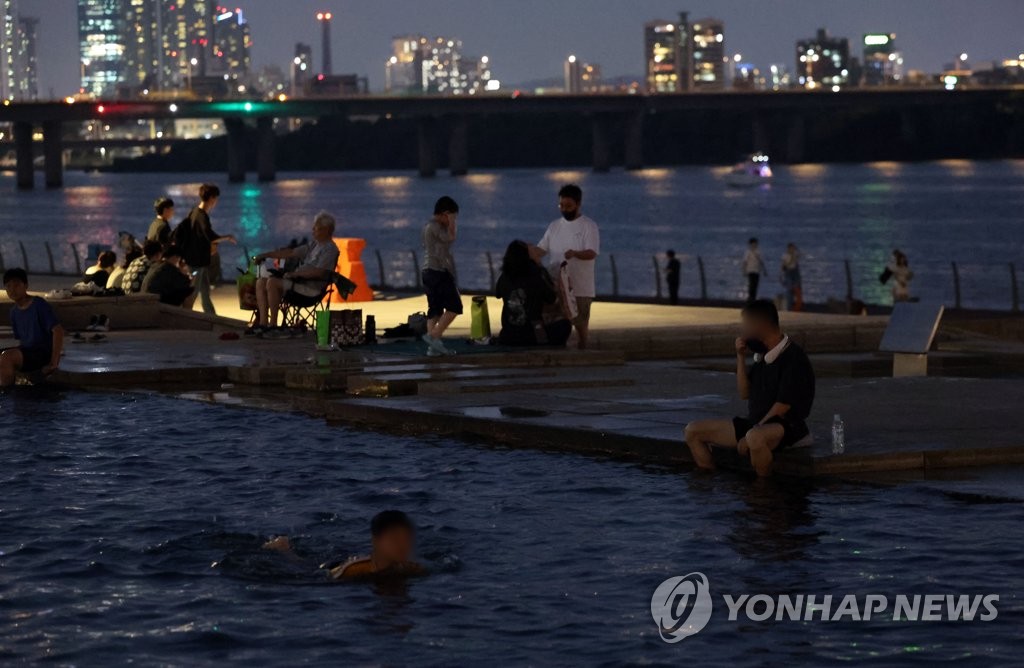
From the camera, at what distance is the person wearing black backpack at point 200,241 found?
24062 millimetres

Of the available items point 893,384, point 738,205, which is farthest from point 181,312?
point 738,205

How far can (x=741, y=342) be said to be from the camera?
12602 mm

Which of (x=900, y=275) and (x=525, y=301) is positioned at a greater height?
(x=525, y=301)

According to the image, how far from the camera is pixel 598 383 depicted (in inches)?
696

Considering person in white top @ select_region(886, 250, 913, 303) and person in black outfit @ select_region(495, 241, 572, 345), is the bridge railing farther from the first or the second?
person in black outfit @ select_region(495, 241, 572, 345)

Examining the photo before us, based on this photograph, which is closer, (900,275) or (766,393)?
(766,393)

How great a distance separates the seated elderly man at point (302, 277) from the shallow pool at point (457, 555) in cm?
608

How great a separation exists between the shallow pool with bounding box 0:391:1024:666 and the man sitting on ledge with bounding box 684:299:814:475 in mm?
288

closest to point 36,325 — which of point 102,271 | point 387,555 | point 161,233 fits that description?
point 161,233

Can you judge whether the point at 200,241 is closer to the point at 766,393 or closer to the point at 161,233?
the point at 161,233

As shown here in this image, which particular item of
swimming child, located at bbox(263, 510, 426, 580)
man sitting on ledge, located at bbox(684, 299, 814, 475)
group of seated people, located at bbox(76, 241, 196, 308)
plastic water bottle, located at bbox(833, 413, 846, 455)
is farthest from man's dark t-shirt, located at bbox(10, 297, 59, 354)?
swimming child, located at bbox(263, 510, 426, 580)

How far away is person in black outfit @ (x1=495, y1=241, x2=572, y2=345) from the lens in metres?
18.7

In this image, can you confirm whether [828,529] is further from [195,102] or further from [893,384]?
[195,102]

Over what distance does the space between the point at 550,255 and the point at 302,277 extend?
365 centimetres
